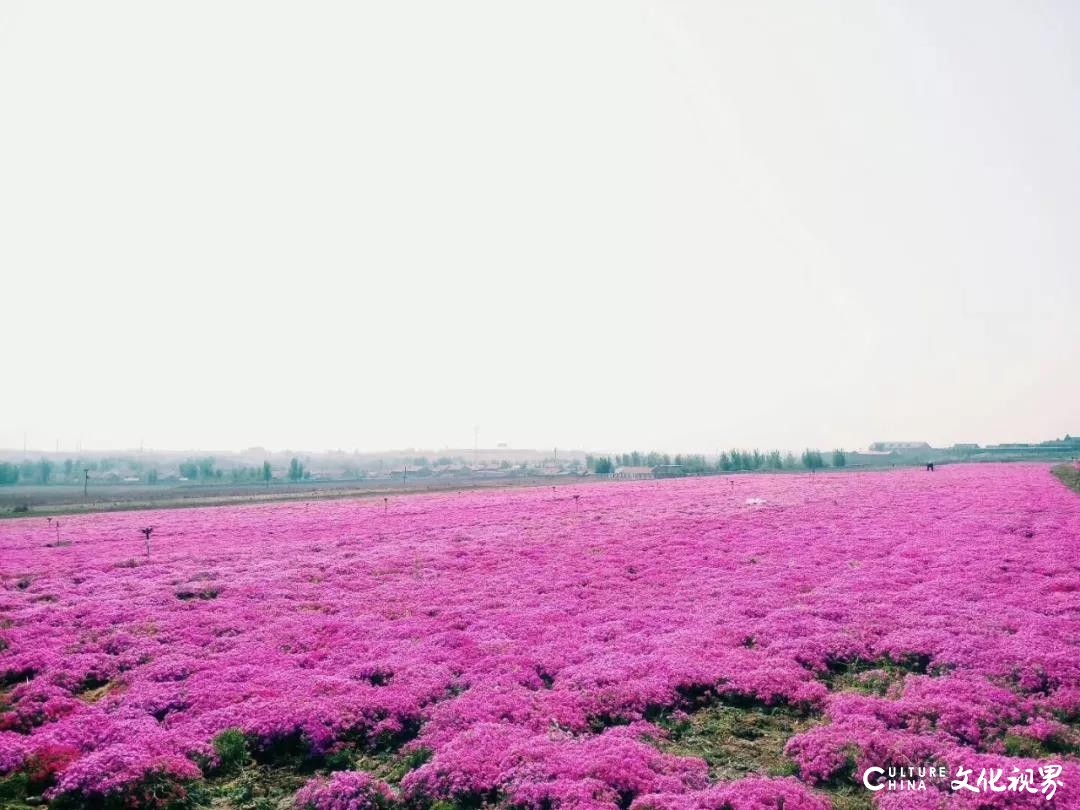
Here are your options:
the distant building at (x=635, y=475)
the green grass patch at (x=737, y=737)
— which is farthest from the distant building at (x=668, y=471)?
the green grass patch at (x=737, y=737)

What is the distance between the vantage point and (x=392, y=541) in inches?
1363

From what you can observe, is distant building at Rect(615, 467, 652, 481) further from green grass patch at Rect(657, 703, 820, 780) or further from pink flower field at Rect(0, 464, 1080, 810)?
green grass patch at Rect(657, 703, 820, 780)

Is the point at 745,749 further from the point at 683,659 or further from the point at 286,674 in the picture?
the point at 286,674

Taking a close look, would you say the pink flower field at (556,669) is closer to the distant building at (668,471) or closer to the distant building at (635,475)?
the distant building at (635,475)

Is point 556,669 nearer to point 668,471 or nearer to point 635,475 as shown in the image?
point 635,475

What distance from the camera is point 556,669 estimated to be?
51.5 feet

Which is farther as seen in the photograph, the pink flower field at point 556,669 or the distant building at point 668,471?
the distant building at point 668,471

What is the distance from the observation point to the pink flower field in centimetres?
1080

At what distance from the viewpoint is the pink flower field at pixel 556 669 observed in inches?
425

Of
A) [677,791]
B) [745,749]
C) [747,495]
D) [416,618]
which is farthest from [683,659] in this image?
[747,495]

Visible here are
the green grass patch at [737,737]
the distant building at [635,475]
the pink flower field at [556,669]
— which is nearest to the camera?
the pink flower field at [556,669]

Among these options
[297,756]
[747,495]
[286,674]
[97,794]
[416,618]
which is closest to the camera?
[97,794]

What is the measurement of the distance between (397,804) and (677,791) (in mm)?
4544

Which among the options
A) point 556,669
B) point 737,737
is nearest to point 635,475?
point 556,669
